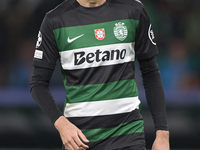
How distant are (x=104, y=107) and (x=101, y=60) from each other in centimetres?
26

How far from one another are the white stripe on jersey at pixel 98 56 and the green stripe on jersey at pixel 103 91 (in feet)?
0.38

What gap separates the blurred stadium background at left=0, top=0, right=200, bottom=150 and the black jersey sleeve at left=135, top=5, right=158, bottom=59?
11.4 feet

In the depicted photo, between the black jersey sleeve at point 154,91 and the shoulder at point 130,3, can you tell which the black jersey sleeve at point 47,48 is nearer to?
the shoulder at point 130,3

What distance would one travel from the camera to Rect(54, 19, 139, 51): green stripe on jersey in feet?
8.91

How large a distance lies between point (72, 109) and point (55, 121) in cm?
20

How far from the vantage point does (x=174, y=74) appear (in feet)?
22.6

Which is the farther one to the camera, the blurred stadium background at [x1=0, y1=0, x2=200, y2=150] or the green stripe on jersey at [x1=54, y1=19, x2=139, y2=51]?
the blurred stadium background at [x1=0, y1=0, x2=200, y2=150]

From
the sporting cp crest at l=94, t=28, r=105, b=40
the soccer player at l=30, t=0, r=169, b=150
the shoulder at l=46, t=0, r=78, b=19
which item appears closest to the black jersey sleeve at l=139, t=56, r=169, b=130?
the soccer player at l=30, t=0, r=169, b=150

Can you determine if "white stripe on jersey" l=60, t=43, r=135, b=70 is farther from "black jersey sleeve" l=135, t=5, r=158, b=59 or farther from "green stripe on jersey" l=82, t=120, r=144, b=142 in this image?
"green stripe on jersey" l=82, t=120, r=144, b=142

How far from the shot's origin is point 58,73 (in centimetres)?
678

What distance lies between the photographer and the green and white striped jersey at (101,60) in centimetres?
266

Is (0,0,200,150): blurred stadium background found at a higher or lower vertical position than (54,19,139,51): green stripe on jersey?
lower

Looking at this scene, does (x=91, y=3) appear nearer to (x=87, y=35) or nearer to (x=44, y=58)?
(x=87, y=35)

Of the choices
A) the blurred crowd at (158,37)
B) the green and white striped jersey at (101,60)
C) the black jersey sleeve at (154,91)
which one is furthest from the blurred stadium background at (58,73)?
the green and white striped jersey at (101,60)
